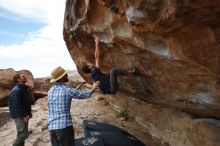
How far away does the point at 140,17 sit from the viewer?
225 inches

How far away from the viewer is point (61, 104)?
721 centimetres

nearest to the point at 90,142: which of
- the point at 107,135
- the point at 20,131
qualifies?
the point at 107,135

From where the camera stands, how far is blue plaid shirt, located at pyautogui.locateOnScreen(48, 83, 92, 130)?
23.5ft

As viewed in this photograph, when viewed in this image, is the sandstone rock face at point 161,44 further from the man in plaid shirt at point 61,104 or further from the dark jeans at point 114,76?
the man in plaid shirt at point 61,104

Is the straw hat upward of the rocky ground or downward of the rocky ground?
upward

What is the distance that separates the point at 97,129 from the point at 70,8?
2.61 meters

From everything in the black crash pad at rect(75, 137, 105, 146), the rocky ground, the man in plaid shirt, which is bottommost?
the rocky ground

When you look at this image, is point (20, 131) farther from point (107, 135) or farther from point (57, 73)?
point (57, 73)

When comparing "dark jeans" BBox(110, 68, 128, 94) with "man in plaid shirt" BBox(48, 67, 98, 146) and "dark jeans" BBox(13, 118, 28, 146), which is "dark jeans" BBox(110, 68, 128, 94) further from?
"dark jeans" BBox(13, 118, 28, 146)

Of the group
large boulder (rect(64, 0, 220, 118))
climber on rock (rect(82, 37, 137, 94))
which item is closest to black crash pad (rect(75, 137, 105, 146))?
climber on rock (rect(82, 37, 137, 94))

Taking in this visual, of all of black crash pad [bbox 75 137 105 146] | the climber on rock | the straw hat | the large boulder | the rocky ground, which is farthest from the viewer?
the rocky ground

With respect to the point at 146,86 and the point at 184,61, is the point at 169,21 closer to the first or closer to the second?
Answer: the point at 184,61

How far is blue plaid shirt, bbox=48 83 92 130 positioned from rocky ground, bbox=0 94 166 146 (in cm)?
299

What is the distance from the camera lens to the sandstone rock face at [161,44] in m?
5.46
